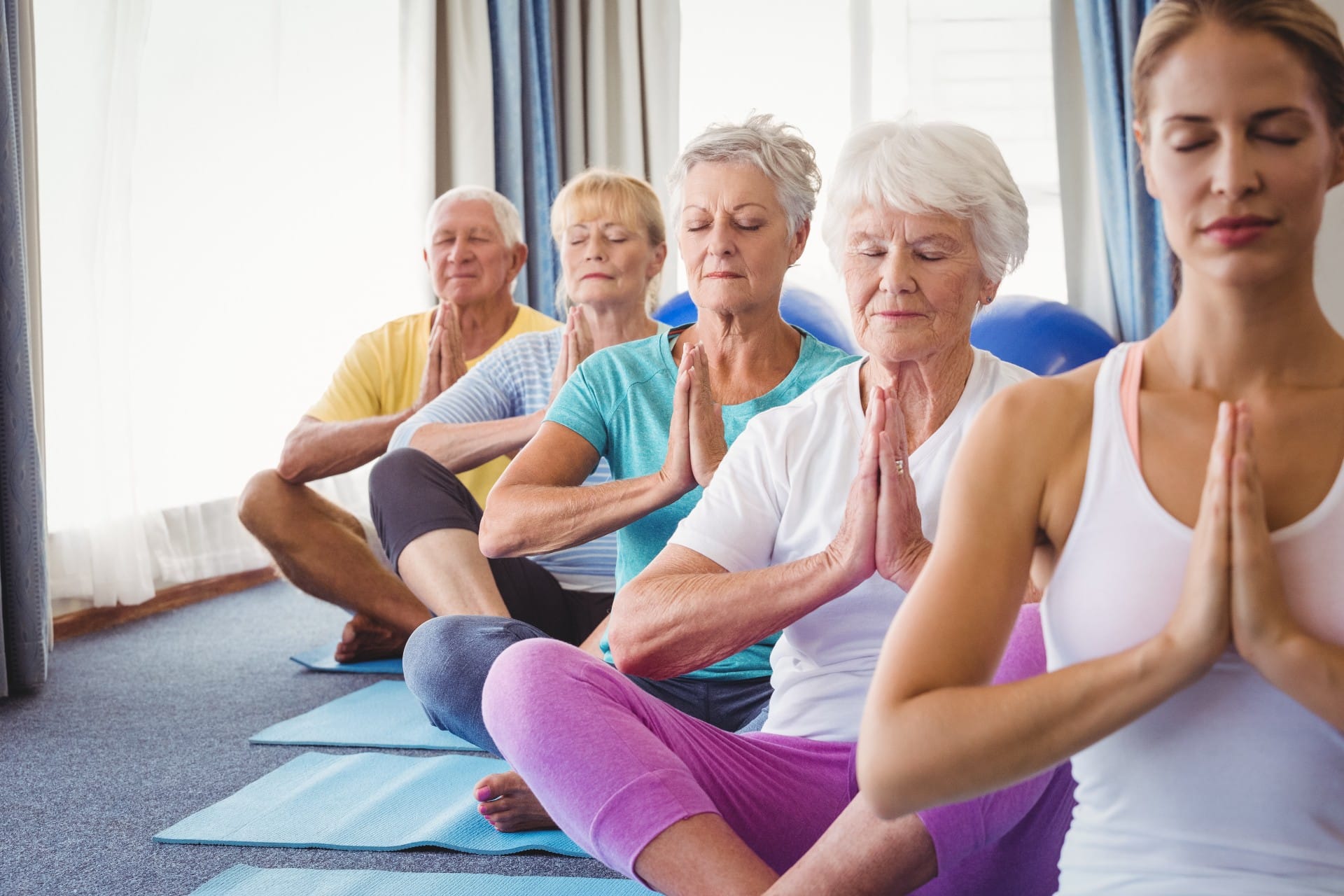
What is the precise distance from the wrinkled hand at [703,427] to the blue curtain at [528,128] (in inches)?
115

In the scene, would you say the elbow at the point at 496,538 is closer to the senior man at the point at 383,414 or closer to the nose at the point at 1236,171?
the senior man at the point at 383,414

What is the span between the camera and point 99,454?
3.50 metres

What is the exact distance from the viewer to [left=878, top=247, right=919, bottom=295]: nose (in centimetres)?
149

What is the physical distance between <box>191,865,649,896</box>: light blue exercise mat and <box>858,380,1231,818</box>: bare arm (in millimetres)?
932

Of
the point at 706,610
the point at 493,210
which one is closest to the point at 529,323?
the point at 493,210

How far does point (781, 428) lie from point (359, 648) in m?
1.92

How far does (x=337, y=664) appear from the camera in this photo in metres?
3.08

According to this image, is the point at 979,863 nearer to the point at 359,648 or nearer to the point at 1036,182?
the point at 359,648

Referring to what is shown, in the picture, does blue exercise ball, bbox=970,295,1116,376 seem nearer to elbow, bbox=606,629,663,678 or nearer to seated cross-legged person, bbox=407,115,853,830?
seated cross-legged person, bbox=407,115,853,830

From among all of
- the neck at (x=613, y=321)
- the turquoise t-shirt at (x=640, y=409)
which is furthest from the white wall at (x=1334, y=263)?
the turquoise t-shirt at (x=640, y=409)

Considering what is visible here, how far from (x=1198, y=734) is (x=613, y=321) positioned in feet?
6.21

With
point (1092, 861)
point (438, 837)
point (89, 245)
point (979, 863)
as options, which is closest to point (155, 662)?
point (89, 245)

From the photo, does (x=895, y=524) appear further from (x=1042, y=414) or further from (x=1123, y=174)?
(x=1123, y=174)

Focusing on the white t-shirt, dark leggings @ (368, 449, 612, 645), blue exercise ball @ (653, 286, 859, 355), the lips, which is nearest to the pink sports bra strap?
the lips
